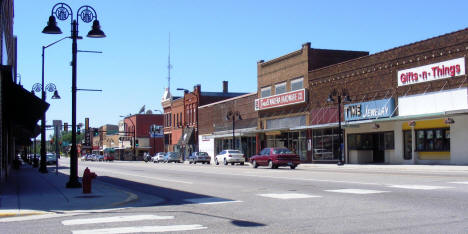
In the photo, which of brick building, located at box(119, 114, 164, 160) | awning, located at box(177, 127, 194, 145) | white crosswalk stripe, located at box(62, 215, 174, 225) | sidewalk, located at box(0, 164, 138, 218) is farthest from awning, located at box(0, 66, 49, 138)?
brick building, located at box(119, 114, 164, 160)

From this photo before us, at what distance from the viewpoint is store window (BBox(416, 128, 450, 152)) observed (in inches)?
1361

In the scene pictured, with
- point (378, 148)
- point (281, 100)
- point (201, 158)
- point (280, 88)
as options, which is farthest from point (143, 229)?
point (201, 158)

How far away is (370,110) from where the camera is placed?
40625 mm

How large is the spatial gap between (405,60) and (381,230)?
30635mm

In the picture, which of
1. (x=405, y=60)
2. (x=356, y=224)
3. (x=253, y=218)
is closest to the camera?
(x=356, y=224)

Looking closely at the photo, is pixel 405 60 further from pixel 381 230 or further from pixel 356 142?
pixel 381 230

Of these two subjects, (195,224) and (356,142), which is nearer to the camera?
(195,224)

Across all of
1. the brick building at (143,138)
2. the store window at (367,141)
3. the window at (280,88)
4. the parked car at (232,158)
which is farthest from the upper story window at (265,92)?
the brick building at (143,138)

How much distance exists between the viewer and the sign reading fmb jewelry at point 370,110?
3897cm

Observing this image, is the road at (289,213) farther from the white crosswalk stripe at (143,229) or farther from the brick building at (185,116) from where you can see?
the brick building at (185,116)

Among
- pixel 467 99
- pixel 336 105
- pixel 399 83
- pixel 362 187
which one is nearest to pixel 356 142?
pixel 336 105

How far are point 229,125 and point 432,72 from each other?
1282 inches

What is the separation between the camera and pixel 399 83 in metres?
38.1

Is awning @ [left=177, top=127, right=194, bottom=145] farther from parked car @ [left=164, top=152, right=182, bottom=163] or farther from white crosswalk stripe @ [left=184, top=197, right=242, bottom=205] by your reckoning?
white crosswalk stripe @ [left=184, top=197, right=242, bottom=205]
